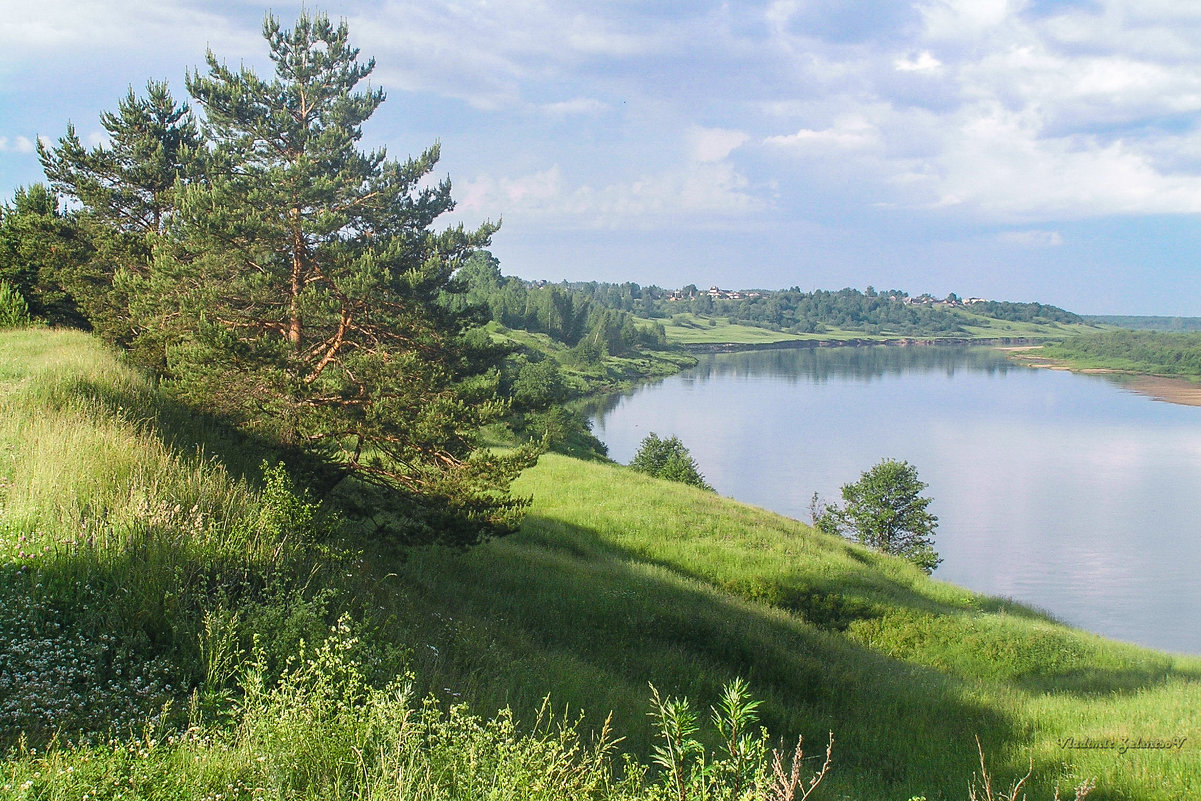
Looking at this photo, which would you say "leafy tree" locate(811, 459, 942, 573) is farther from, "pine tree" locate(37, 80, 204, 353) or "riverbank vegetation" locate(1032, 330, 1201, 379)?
"riverbank vegetation" locate(1032, 330, 1201, 379)

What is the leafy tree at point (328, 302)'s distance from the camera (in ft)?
38.4

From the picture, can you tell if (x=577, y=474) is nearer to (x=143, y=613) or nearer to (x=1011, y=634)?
(x=1011, y=634)

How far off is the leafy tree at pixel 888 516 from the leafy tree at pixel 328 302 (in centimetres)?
2614

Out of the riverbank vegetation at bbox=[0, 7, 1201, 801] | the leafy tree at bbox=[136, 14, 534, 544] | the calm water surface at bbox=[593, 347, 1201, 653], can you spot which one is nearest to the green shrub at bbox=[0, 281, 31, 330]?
the riverbank vegetation at bbox=[0, 7, 1201, 801]

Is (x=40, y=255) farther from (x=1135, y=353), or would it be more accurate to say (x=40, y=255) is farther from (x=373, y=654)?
(x=1135, y=353)

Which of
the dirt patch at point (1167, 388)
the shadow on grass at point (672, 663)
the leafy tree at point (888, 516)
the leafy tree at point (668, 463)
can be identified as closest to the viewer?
the shadow on grass at point (672, 663)

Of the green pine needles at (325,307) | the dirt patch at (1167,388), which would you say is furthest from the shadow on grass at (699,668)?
the dirt patch at (1167,388)

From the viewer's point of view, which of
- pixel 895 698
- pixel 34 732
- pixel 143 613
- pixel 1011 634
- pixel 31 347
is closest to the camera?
pixel 34 732

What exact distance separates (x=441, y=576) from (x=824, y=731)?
534cm

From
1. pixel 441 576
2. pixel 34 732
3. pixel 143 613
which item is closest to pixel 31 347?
pixel 441 576

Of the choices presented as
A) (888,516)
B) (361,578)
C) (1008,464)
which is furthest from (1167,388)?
(361,578)

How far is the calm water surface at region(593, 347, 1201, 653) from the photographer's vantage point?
Result: 33219 millimetres

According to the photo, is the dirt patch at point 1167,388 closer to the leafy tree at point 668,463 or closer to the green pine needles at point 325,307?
the leafy tree at point 668,463

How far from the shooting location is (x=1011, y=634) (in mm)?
15688
